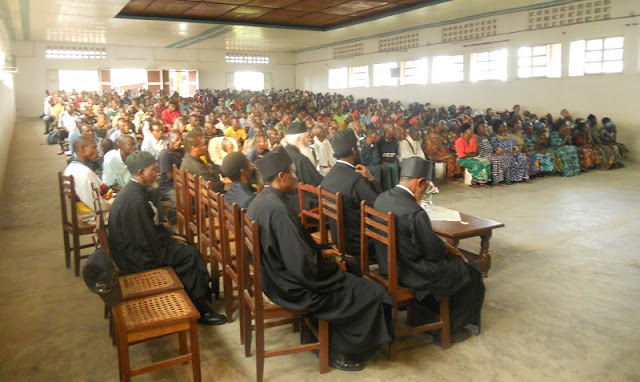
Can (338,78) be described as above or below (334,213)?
above

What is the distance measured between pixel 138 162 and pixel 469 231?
8.39 ft

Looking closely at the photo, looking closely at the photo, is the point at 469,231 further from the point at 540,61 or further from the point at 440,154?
the point at 540,61

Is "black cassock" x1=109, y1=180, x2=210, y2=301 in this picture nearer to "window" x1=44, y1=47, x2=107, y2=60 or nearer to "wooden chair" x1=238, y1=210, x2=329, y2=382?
"wooden chair" x1=238, y1=210, x2=329, y2=382

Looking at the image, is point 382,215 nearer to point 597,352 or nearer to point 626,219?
point 597,352

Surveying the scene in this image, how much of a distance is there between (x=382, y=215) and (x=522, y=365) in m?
1.21

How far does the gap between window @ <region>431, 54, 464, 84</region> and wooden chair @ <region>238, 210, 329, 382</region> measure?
1342cm

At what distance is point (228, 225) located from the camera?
3.05m

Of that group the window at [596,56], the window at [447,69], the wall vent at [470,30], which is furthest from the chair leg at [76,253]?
the window at [447,69]

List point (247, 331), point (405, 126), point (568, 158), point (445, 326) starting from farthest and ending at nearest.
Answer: point (405, 126), point (568, 158), point (445, 326), point (247, 331)

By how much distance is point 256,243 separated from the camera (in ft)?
8.38

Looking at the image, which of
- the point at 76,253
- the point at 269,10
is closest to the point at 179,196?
the point at 76,253

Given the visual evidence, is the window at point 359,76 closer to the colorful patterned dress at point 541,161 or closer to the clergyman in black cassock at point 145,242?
the colorful patterned dress at point 541,161

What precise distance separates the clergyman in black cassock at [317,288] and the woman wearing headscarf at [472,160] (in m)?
5.84

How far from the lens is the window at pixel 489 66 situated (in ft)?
44.3
